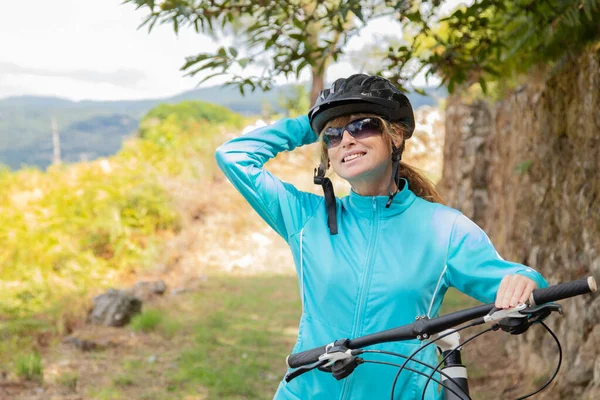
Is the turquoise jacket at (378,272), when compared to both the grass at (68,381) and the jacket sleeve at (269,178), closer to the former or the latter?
the jacket sleeve at (269,178)

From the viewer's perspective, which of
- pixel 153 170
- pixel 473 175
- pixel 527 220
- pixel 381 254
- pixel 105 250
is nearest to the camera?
pixel 381 254

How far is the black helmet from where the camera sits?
8.57 ft

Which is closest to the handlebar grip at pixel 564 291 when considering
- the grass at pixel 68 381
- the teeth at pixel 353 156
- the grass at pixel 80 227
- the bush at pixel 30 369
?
the teeth at pixel 353 156

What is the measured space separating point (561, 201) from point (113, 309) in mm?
6021

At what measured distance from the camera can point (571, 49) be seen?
5438 mm

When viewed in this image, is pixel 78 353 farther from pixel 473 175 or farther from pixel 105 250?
pixel 473 175

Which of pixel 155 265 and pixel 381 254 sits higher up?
pixel 381 254

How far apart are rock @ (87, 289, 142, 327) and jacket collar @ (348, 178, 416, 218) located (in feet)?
24.3

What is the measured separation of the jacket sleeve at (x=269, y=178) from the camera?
2.75m

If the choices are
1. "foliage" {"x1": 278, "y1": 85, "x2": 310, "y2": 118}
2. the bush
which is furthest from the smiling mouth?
"foliage" {"x1": 278, "y1": 85, "x2": 310, "y2": 118}

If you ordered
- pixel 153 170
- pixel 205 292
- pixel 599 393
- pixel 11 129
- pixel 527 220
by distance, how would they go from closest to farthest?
pixel 599 393 → pixel 527 220 → pixel 205 292 → pixel 153 170 → pixel 11 129

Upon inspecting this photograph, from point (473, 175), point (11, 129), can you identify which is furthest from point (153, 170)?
point (11, 129)

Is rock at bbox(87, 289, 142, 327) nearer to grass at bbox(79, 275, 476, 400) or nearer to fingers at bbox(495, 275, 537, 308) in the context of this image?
grass at bbox(79, 275, 476, 400)

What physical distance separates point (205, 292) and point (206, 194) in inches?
170
